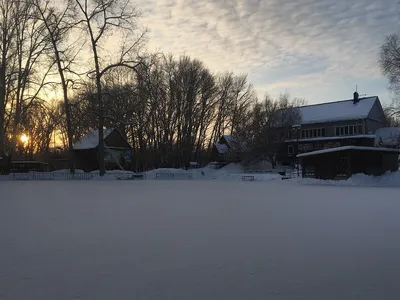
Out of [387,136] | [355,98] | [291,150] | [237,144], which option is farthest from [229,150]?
[387,136]

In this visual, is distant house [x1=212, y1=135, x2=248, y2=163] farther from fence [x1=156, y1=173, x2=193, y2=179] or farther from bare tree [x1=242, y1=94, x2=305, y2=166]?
fence [x1=156, y1=173, x2=193, y2=179]

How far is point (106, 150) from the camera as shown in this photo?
56.4 metres

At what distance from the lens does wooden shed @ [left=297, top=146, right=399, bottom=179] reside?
106 feet

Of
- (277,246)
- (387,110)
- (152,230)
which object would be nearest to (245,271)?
(277,246)

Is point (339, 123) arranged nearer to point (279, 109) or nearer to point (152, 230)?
point (279, 109)

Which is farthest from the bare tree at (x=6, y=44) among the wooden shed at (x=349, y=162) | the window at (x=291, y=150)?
the window at (x=291, y=150)

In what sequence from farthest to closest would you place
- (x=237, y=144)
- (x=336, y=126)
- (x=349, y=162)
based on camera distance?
1. (x=336, y=126)
2. (x=237, y=144)
3. (x=349, y=162)

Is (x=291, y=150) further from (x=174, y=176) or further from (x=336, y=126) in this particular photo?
(x=174, y=176)

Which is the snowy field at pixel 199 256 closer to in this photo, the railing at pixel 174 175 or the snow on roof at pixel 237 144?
the railing at pixel 174 175

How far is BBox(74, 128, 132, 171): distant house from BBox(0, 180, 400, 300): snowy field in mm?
46660

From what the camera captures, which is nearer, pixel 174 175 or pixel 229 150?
pixel 174 175

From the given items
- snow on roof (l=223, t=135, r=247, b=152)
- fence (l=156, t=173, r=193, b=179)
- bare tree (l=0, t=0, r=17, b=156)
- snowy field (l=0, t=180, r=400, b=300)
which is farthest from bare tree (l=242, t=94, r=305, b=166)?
snowy field (l=0, t=180, r=400, b=300)

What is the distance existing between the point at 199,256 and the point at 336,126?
6096 cm

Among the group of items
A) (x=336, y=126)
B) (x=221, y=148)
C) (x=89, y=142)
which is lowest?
(x=221, y=148)
